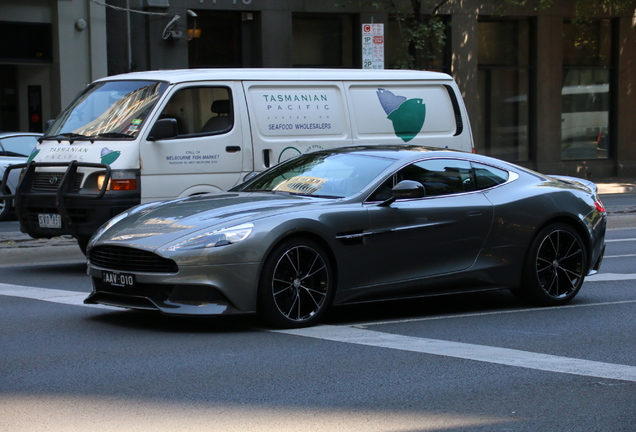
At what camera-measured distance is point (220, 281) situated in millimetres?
7277

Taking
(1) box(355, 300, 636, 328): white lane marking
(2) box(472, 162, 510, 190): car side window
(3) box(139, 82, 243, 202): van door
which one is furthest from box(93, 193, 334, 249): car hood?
(3) box(139, 82, 243, 202): van door

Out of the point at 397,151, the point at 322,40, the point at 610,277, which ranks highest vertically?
the point at 322,40

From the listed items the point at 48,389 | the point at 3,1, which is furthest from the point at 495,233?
the point at 3,1

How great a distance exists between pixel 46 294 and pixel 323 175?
302 centimetres

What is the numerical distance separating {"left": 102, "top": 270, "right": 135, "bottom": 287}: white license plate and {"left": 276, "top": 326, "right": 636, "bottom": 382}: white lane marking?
1.18 metres

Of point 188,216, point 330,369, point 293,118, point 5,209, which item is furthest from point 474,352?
point 5,209

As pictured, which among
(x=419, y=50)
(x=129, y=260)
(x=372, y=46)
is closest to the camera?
(x=129, y=260)

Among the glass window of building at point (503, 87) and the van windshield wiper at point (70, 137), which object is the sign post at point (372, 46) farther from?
the glass window of building at point (503, 87)

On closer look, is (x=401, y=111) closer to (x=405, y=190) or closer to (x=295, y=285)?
(x=405, y=190)

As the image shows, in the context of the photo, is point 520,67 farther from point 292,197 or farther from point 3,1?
point 292,197

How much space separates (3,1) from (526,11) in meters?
14.6

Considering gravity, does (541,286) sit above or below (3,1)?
below

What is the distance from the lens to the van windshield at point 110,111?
11375 mm

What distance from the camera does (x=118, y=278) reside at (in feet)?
24.8
